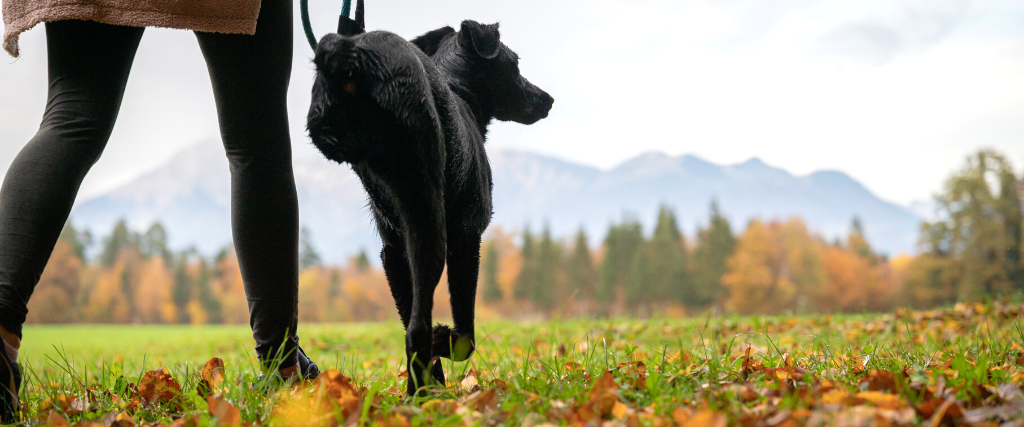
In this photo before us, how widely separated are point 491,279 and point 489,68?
167 feet

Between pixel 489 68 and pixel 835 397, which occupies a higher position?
pixel 489 68

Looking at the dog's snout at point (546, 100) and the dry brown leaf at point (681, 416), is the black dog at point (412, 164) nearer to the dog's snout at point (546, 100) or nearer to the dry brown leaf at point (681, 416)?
the dog's snout at point (546, 100)

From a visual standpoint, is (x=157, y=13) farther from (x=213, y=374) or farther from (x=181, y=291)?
(x=181, y=291)

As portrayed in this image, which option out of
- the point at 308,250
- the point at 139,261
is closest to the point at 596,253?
the point at 308,250

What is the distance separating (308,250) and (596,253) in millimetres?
26854

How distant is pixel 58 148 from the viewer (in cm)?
167

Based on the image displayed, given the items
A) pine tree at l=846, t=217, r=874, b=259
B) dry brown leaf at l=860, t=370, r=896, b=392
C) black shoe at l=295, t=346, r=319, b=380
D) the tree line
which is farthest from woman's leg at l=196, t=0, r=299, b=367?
pine tree at l=846, t=217, r=874, b=259

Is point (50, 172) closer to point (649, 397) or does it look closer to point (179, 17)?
point (179, 17)

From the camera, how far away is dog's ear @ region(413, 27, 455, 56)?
2.53 metres

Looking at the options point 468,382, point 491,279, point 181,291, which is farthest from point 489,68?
point 181,291

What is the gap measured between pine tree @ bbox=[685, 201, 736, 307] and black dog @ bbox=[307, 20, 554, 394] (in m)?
49.4

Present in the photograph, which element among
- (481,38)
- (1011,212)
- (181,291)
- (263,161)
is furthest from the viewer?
(181,291)

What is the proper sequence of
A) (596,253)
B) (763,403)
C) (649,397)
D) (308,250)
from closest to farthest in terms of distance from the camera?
(763,403)
(649,397)
(308,250)
(596,253)

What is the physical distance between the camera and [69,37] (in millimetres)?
1691
